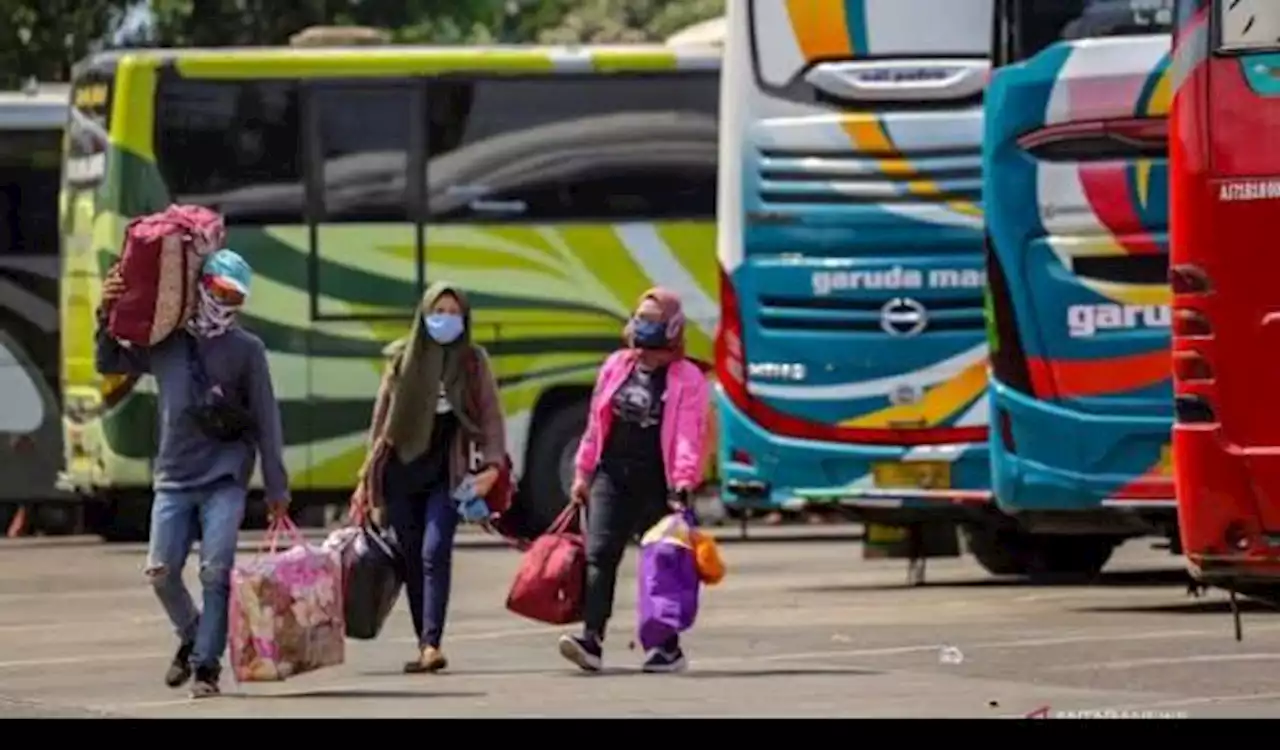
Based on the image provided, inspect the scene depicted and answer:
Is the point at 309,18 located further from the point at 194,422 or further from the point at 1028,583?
the point at 194,422

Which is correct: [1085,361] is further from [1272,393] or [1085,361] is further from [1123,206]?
[1272,393]

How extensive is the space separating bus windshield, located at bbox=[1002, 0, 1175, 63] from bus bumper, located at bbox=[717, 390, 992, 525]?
10.0 ft

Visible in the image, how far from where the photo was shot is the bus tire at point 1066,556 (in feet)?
82.4

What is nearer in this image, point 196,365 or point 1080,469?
point 196,365

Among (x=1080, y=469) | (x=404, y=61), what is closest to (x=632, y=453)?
(x=1080, y=469)

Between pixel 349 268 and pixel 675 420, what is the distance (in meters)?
12.8

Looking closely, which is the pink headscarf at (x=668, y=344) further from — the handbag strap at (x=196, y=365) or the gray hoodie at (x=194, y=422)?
→ the handbag strap at (x=196, y=365)

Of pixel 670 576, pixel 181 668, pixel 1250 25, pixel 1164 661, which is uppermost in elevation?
pixel 1250 25

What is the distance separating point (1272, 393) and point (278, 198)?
15.8 metres

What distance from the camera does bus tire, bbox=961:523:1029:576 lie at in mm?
25156

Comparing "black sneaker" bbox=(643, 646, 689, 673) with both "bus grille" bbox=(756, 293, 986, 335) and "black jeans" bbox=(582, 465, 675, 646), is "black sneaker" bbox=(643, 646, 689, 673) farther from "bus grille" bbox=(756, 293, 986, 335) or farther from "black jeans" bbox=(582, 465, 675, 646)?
"bus grille" bbox=(756, 293, 986, 335)

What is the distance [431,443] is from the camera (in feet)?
59.3

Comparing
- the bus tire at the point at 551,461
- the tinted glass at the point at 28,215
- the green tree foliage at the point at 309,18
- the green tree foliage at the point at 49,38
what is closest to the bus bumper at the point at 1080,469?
the bus tire at the point at 551,461

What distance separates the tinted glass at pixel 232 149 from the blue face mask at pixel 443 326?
12188 mm
